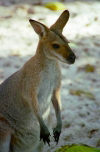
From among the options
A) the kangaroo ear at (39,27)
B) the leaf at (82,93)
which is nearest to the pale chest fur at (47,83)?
the kangaroo ear at (39,27)

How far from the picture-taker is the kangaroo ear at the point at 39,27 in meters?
3.02

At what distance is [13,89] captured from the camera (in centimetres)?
338

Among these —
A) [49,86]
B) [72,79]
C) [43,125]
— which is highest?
[49,86]

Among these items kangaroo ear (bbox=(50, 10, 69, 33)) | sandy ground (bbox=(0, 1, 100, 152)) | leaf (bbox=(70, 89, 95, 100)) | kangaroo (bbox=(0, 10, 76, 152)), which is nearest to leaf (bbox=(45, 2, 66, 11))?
sandy ground (bbox=(0, 1, 100, 152))

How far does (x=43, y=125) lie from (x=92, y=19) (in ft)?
13.0

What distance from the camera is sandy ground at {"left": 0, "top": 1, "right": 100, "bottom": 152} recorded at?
419 cm

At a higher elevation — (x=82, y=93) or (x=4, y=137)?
(x=4, y=137)

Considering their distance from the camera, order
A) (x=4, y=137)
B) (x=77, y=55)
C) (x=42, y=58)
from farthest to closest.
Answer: (x=77, y=55), (x=4, y=137), (x=42, y=58)

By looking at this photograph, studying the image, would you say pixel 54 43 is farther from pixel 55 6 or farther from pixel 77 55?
pixel 55 6

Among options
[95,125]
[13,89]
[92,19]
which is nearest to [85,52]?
[92,19]

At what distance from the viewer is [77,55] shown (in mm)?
5742

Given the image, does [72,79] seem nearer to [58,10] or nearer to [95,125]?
[95,125]

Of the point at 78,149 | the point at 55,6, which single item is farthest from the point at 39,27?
the point at 55,6

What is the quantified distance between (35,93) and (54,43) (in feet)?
1.40
